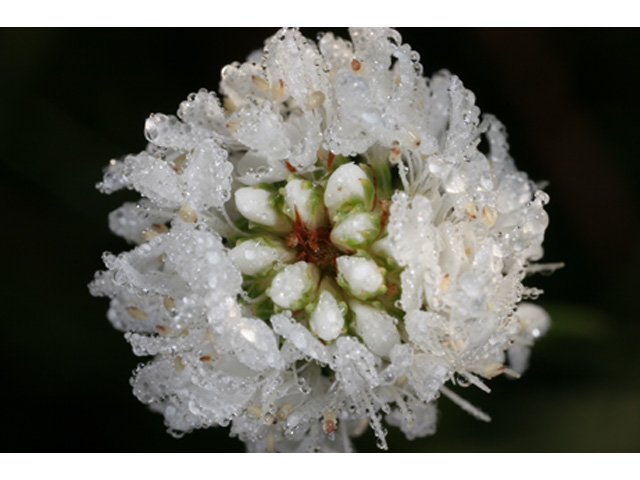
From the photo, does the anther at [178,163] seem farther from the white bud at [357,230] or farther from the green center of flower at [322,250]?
the white bud at [357,230]

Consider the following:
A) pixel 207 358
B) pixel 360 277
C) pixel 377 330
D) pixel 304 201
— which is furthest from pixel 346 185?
pixel 207 358

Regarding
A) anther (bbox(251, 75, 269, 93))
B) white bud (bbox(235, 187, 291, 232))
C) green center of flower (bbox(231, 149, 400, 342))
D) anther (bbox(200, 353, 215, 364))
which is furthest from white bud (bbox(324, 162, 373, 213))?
anther (bbox(200, 353, 215, 364))

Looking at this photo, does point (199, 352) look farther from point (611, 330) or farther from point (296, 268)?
point (611, 330)

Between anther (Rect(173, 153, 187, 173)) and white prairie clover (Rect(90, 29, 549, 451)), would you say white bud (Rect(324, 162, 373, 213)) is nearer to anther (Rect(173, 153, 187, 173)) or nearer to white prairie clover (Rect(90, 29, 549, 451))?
white prairie clover (Rect(90, 29, 549, 451))

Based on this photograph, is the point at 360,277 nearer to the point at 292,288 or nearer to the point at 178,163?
the point at 292,288

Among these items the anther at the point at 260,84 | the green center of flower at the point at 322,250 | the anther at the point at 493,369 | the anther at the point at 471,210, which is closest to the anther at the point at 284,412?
the green center of flower at the point at 322,250

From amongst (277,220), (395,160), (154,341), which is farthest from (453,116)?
(154,341)

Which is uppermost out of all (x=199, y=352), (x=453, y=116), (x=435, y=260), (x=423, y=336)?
(x=453, y=116)
